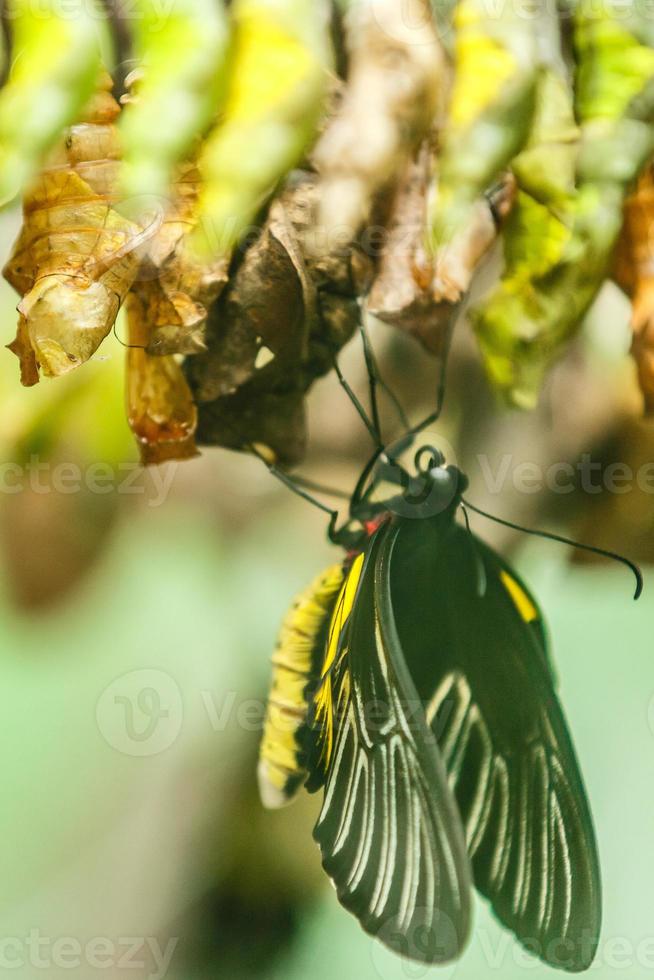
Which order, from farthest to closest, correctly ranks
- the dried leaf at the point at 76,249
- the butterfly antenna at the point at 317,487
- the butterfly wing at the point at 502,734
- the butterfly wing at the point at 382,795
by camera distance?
the butterfly antenna at the point at 317,487 → the butterfly wing at the point at 502,734 → the butterfly wing at the point at 382,795 → the dried leaf at the point at 76,249

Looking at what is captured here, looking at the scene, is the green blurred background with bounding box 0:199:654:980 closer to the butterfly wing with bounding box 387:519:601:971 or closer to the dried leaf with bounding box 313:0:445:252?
the butterfly wing with bounding box 387:519:601:971

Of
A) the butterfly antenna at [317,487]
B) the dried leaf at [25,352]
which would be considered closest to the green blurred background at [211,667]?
the butterfly antenna at [317,487]

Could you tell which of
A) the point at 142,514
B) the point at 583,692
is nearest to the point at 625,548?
the point at 583,692

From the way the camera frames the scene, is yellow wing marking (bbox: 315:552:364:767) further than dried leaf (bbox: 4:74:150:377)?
Yes

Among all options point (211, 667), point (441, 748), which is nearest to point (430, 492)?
point (441, 748)

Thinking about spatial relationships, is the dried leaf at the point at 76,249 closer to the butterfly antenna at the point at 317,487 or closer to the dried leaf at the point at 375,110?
the dried leaf at the point at 375,110

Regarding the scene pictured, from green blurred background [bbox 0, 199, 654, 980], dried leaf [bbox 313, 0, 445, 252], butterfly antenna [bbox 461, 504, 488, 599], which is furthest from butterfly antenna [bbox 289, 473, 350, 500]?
dried leaf [bbox 313, 0, 445, 252]
